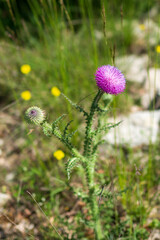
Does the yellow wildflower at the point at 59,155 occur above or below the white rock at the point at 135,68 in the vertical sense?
below

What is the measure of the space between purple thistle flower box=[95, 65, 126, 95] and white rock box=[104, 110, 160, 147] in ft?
3.59

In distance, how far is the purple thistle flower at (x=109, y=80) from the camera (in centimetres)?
107

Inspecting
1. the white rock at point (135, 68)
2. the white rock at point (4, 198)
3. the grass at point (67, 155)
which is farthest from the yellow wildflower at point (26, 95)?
the white rock at point (135, 68)

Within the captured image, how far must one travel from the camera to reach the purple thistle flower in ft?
3.50

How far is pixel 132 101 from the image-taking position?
9.39ft

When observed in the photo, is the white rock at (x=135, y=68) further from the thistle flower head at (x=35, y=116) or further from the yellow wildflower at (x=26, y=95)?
the thistle flower head at (x=35, y=116)

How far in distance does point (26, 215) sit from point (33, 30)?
348cm

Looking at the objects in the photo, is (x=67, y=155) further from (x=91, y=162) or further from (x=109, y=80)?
(x=109, y=80)

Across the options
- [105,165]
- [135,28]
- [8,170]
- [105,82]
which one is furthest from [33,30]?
[105,82]

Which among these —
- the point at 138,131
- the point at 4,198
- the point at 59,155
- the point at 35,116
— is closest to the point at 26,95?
the point at 59,155

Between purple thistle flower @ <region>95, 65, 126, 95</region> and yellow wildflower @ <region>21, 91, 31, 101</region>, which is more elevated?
yellow wildflower @ <region>21, 91, 31, 101</region>

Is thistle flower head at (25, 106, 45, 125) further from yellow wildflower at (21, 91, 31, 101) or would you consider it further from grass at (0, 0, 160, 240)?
yellow wildflower at (21, 91, 31, 101)

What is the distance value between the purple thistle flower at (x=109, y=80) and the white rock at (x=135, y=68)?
81.5 inches

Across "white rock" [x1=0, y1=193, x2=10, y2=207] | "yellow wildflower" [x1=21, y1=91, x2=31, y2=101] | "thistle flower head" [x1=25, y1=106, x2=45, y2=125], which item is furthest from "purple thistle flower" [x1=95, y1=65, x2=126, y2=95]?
"yellow wildflower" [x1=21, y1=91, x2=31, y2=101]
